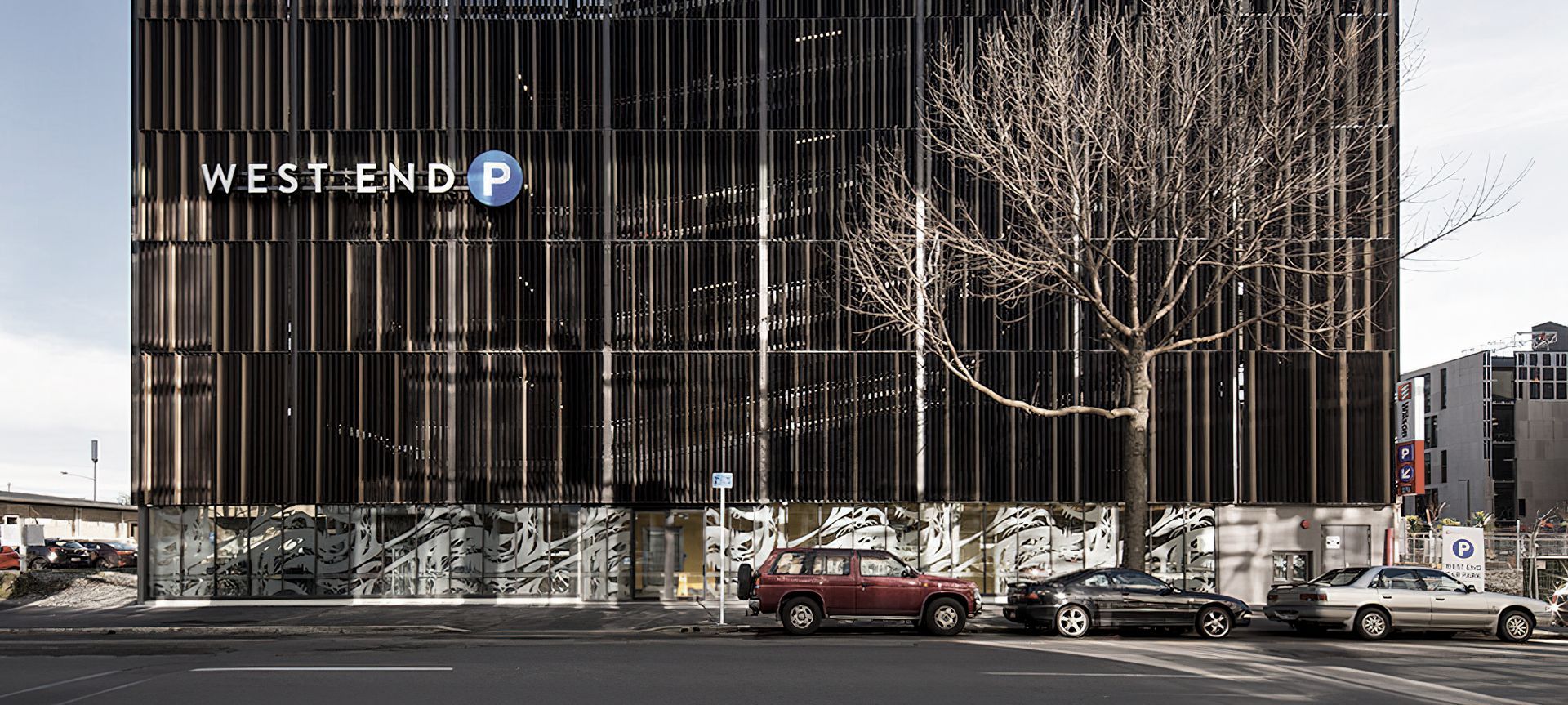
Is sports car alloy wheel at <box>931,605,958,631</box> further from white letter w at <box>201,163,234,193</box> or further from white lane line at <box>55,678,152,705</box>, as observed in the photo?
white letter w at <box>201,163,234,193</box>

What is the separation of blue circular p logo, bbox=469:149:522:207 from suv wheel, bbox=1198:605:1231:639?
16908mm

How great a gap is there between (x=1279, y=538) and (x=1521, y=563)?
5301 millimetres

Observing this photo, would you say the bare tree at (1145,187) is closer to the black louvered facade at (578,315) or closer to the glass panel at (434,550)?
the black louvered facade at (578,315)

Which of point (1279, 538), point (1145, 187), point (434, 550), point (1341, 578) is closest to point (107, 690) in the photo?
point (434, 550)

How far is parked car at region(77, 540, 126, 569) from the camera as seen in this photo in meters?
45.0

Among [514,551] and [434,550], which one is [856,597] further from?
[434,550]

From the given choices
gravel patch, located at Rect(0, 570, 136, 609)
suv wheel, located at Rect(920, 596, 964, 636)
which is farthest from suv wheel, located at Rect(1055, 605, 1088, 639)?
gravel patch, located at Rect(0, 570, 136, 609)

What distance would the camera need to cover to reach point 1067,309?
1117 inches

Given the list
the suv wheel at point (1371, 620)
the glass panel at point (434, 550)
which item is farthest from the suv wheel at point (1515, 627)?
the glass panel at point (434, 550)

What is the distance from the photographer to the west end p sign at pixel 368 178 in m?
27.8

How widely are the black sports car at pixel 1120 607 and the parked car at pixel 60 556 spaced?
35182 millimetres

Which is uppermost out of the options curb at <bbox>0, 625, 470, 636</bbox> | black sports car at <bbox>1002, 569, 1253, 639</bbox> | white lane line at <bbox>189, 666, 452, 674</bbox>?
white lane line at <bbox>189, 666, 452, 674</bbox>

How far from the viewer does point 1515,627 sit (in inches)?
814

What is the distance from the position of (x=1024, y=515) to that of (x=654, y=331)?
937cm
